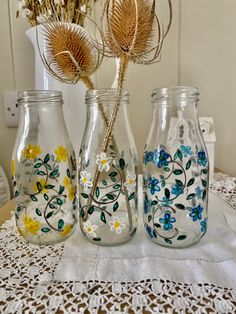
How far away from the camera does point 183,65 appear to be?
0.79 meters

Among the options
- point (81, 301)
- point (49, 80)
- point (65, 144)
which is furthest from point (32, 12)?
point (81, 301)

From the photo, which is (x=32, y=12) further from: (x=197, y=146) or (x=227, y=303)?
(x=227, y=303)

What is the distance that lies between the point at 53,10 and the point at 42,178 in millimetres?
399

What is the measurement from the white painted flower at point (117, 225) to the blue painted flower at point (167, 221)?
0.06m

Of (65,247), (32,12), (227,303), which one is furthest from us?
(32,12)

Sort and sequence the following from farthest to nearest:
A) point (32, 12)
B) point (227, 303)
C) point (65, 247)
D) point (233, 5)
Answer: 1. point (233, 5)
2. point (32, 12)
3. point (65, 247)
4. point (227, 303)

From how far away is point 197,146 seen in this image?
0.37 meters

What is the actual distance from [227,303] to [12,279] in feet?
0.77

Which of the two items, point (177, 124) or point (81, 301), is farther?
point (177, 124)

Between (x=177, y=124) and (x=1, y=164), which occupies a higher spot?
(x=177, y=124)

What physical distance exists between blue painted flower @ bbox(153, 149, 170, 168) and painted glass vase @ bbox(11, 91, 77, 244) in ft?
0.43

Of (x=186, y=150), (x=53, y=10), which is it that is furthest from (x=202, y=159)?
(x=53, y=10)

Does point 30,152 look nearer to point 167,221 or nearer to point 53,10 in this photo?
point 167,221

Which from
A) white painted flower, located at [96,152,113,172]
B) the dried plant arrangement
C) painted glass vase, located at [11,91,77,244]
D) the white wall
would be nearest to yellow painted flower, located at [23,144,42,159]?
painted glass vase, located at [11,91,77,244]
